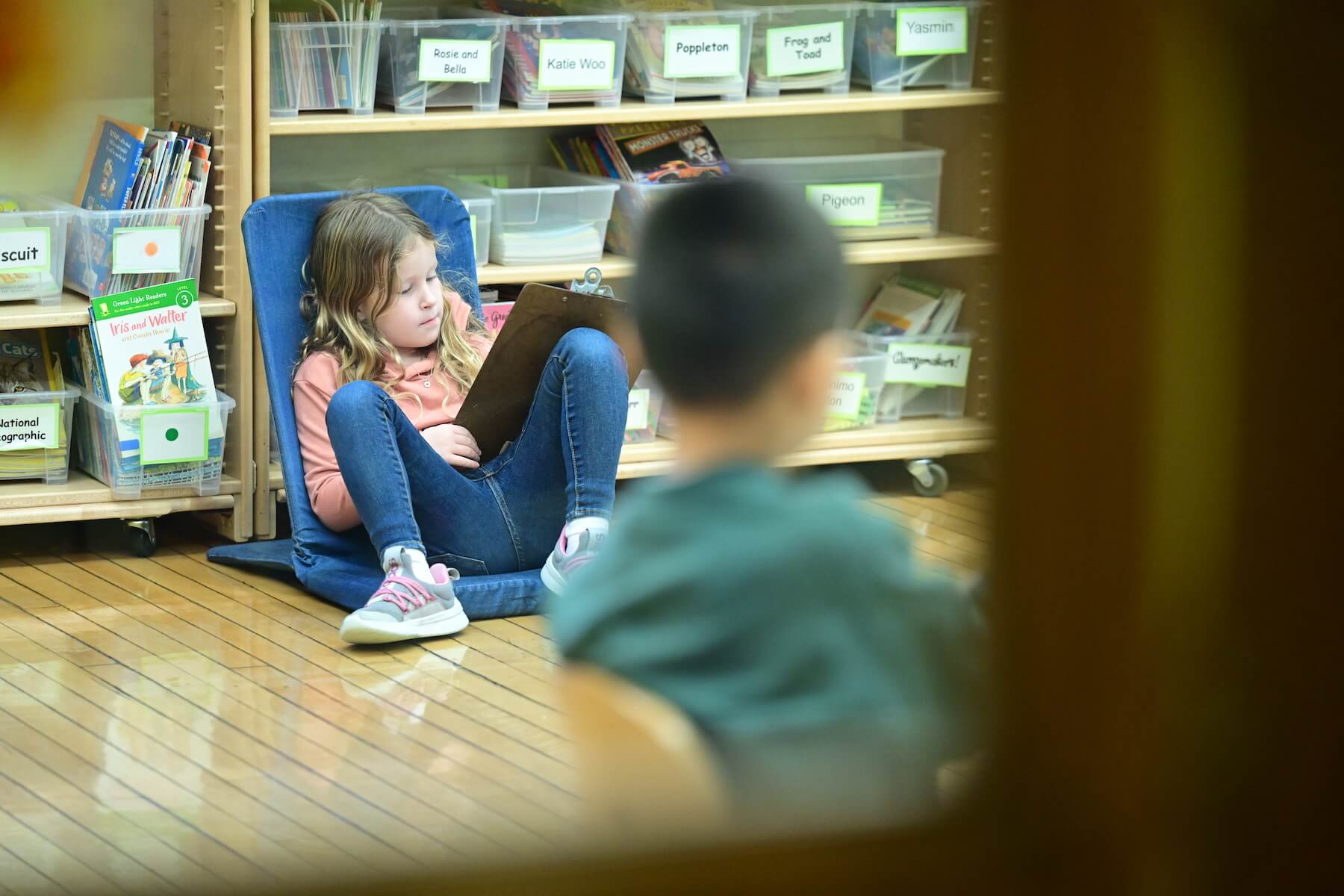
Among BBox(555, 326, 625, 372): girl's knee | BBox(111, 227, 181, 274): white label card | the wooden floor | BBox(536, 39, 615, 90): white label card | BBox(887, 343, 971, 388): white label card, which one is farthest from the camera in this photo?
BBox(887, 343, 971, 388): white label card

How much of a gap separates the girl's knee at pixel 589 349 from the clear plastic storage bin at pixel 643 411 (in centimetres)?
57

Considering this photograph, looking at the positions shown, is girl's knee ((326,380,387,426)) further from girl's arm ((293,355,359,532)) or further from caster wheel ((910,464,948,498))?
caster wheel ((910,464,948,498))

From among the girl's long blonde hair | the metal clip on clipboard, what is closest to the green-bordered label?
the girl's long blonde hair

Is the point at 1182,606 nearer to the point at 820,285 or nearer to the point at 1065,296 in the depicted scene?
the point at 1065,296

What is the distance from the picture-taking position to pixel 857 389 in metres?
3.23

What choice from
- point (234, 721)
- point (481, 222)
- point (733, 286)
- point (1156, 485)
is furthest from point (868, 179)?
point (1156, 485)

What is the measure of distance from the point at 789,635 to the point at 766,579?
3 centimetres

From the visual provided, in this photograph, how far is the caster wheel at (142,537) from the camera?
2.78 meters

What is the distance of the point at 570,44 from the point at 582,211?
31 cm

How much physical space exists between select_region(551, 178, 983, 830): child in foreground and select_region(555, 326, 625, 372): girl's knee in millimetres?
1761

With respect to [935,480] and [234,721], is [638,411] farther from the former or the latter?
[234,721]

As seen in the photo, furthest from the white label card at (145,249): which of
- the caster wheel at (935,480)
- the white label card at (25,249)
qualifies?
the caster wheel at (935,480)

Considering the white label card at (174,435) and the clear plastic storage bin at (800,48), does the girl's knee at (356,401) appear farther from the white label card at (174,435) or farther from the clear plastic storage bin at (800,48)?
the clear plastic storage bin at (800,48)

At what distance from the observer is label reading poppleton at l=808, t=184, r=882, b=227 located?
3189mm
